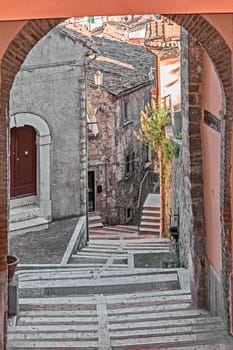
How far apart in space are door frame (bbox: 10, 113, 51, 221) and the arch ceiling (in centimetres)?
1020

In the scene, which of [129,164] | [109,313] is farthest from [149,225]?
[109,313]

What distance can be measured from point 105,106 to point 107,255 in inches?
381

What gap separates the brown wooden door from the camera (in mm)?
13180

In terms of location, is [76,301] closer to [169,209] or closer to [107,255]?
[107,255]

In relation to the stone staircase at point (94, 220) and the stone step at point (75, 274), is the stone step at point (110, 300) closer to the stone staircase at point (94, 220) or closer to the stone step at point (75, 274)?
the stone step at point (75, 274)

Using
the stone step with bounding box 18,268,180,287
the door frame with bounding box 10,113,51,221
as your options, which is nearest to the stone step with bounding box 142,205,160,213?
the door frame with bounding box 10,113,51,221

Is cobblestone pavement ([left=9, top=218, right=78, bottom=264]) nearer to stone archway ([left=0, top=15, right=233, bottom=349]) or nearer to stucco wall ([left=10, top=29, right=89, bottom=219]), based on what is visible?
stucco wall ([left=10, top=29, right=89, bottom=219])

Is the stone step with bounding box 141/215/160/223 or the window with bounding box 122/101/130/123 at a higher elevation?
the window with bounding box 122/101/130/123

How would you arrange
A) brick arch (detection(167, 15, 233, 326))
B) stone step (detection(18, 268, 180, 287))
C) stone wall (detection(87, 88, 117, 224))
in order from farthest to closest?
1. stone wall (detection(87, 88, 117, 224))
2. stone step (detection(18, 268, 180, 287))
3. brick arch (detection(167, 15, 233, 326))

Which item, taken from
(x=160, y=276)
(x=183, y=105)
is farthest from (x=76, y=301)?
(x=183, y=105)

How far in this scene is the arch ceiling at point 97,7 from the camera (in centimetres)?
282

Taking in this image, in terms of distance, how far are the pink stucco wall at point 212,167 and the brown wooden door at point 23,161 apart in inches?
287

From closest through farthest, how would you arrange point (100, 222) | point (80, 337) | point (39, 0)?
point (39, 0) < point (80, 337) < point (100, 222)

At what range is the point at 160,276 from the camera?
7965 mm
